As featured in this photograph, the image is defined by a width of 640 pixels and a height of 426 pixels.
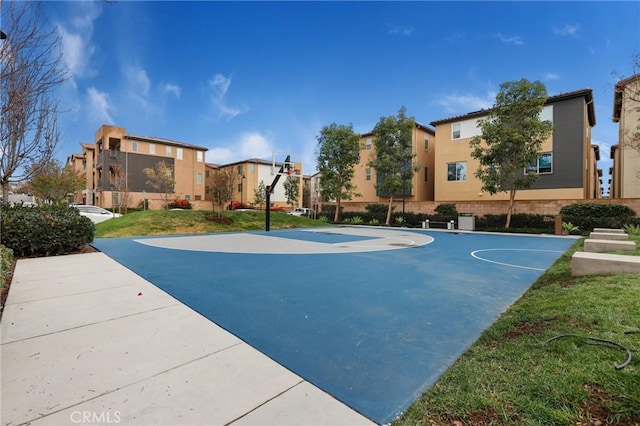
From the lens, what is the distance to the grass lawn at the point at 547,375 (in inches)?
79.1

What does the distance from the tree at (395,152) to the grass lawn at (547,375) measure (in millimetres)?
21358

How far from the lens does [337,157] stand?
27.3m

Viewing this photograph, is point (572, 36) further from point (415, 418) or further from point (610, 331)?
point (415, 418)

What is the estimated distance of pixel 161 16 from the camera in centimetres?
877

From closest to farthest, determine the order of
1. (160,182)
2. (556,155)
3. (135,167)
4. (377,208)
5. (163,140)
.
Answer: (556,155) < (377,208) < (160,182) < (135,167) < (163,140)

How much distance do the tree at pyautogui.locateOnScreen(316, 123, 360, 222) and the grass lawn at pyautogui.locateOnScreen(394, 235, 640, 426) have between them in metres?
24.1

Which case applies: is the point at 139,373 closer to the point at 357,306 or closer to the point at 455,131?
the point at 357,306

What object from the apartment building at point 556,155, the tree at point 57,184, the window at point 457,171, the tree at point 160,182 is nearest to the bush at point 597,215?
the apartment building at point 556,155

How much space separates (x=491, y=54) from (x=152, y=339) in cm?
1928

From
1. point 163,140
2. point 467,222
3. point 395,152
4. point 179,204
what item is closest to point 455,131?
point 395,152

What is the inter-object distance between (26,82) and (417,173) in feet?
88.4

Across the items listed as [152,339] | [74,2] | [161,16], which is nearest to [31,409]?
[152,339]

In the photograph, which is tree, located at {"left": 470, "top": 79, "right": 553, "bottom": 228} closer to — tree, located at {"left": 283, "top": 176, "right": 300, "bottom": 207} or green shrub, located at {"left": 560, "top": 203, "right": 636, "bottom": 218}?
green shrub, located at {"left": 560, "top": 203, "right": 636, "bottom": 218}

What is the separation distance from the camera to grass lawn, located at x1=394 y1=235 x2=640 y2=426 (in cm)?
201
